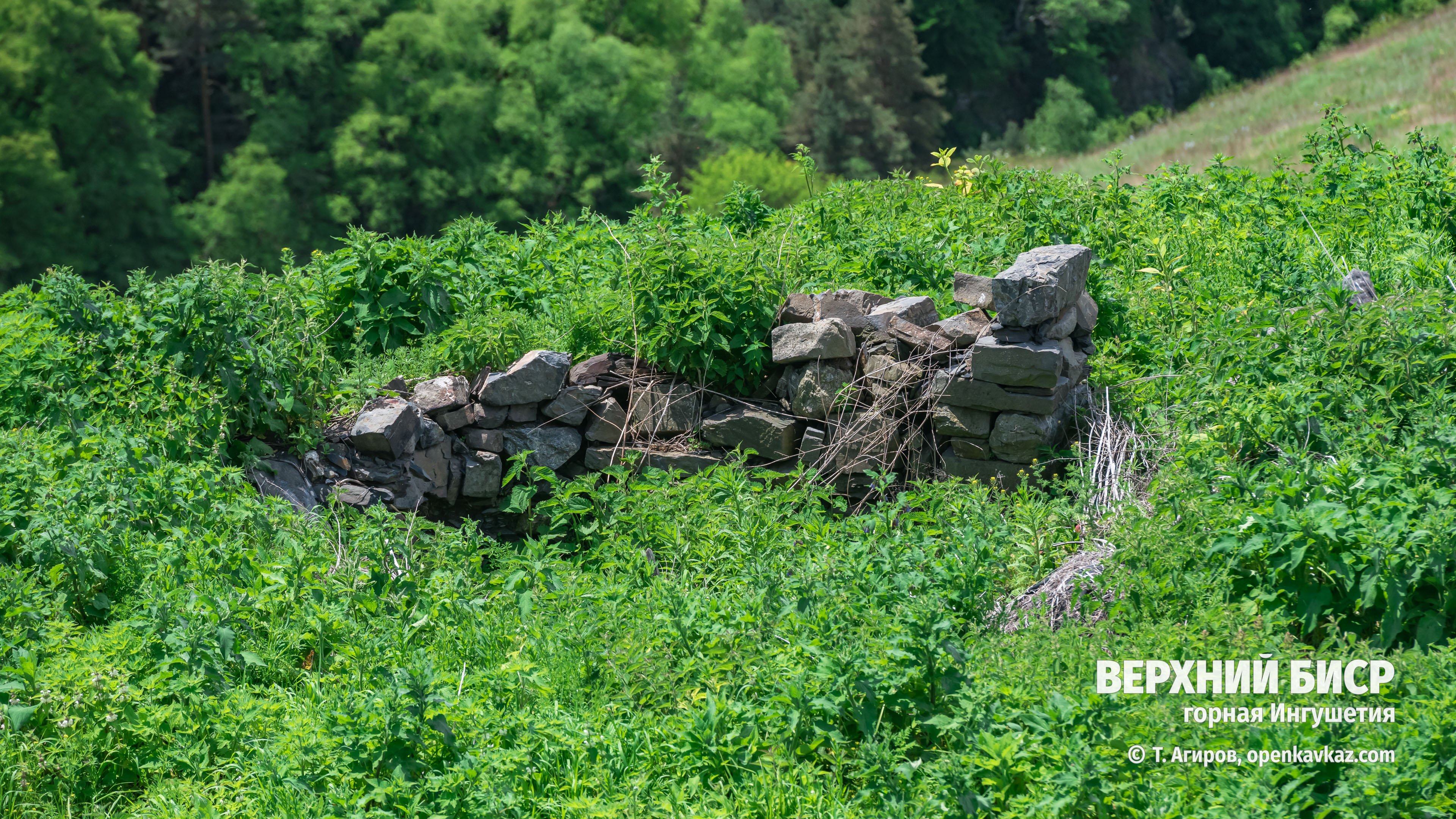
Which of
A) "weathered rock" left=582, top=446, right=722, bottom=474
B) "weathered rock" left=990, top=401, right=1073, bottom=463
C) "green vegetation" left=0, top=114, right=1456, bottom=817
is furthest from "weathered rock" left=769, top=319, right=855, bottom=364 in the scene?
"weathered rock" left=990, top=401, right=1073, bottom=463

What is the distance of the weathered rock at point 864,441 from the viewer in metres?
5.96

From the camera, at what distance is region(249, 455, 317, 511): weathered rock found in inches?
221

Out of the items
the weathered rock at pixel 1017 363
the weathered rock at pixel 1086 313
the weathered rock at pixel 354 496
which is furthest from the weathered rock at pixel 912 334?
the weathered rock at pixel 354 496

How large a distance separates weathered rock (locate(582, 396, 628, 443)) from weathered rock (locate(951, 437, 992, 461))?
1.91 meters

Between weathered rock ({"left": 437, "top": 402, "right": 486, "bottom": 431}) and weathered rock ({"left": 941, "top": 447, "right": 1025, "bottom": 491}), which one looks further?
weathered rock ({"left": 437, "top": 402, "right": 486, "bottom": 431})

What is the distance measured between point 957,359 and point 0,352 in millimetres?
5345

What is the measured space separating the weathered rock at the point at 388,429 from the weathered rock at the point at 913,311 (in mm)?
2686

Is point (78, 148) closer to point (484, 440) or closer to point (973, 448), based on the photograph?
point (484, 440)

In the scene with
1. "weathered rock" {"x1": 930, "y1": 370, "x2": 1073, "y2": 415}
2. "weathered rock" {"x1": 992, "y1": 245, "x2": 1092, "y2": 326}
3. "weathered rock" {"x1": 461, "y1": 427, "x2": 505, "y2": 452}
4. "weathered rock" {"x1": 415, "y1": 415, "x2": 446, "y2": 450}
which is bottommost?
"weathered rock" {"x1": 461, "y1": 427, "x2": 505, "y2": 452}

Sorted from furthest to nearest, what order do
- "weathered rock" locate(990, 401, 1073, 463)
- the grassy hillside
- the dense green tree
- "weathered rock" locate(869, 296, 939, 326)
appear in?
the dense green tree, the grassy hillside, "weathered rock" locate(869, 296, 939, 326), "weathered rock" locate(990, 401, 1073, 463)

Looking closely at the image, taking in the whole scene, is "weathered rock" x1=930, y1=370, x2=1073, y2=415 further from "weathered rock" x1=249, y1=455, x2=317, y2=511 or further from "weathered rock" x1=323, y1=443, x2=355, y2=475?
"weathered rock" x1=249, y1=455, x2=317, y2=511

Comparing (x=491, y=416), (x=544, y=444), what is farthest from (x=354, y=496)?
(x=544, y=444)

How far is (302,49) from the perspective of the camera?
Answer: 2961 centimetres

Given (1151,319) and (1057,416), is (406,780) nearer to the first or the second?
(1057,416)
